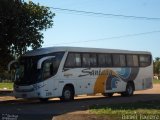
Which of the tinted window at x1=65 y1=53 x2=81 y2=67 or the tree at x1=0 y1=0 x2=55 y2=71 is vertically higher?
the tree at x1=0 y1=0 x2=55 y2=71

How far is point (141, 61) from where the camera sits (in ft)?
115

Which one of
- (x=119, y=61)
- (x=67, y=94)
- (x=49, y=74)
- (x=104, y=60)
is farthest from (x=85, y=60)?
(x=119, y=61)

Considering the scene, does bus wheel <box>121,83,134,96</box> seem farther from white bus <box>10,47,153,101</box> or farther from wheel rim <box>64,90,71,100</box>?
wheel rim <box>64,90,71,100</box>

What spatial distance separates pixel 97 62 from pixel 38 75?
5.43 m

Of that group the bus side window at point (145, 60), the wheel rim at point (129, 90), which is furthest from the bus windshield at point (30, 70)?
the bus side window at point (145, 60)

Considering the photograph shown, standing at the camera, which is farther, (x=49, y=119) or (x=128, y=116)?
(x=49, y=119)

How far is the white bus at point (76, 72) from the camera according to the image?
27.0 metres

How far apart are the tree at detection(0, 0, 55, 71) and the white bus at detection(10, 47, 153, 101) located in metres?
1.49

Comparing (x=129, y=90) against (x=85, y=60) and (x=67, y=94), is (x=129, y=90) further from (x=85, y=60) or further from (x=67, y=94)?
(x=67, y=94)

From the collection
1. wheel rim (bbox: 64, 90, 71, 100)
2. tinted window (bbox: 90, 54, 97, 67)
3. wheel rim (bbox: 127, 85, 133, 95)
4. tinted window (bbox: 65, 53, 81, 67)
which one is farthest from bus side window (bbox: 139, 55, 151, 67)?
wheel rim (bbox: 64, 90, 71, 100)

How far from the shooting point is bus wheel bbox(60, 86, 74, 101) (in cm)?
2823

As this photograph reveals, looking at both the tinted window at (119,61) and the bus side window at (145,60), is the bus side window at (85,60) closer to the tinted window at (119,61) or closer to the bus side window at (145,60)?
the tinted window at (119,61)

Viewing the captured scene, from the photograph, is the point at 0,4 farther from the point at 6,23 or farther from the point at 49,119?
the point at 49,119

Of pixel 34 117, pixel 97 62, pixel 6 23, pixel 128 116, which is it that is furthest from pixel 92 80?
pixel 128 116
